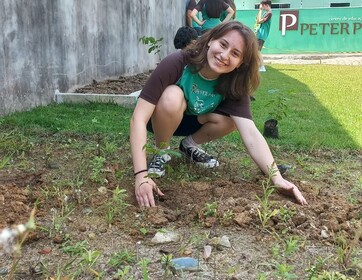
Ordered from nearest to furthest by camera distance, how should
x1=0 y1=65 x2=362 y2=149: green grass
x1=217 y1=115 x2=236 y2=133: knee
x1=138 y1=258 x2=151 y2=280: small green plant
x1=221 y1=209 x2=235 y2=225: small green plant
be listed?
x1=138 y1=258 x2=151 y2=280: small green plant → x1=221 y1=209 x2=235 y2=225: small green plant → x1=217 y1=115 x2=236 y2=133: knee → x1=0 y1=65 x2=362 y2=149: green grass

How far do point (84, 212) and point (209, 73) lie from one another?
1046 mm

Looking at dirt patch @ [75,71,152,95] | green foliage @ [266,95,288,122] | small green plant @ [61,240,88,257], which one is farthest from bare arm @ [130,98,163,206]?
dirt patch @ [75,71,152,95]

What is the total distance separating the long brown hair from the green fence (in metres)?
16.0

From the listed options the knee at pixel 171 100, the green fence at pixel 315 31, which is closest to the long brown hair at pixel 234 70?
the knee at pixel 171 100

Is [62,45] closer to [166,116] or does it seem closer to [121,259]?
[166,116]

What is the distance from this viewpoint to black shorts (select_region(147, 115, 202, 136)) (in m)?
3.11

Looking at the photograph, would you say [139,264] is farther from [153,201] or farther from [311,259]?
[311,259]

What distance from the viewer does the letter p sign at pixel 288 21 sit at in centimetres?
1834

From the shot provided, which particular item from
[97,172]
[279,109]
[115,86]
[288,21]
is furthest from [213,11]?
[288,21]

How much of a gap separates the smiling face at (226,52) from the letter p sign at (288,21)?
16.6 metres

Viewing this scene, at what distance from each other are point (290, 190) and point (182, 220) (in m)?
0.62

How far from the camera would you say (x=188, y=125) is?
3174mm

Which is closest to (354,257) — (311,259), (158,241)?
(311,259)

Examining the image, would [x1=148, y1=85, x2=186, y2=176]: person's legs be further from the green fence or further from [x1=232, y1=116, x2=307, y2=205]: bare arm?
the green fence
